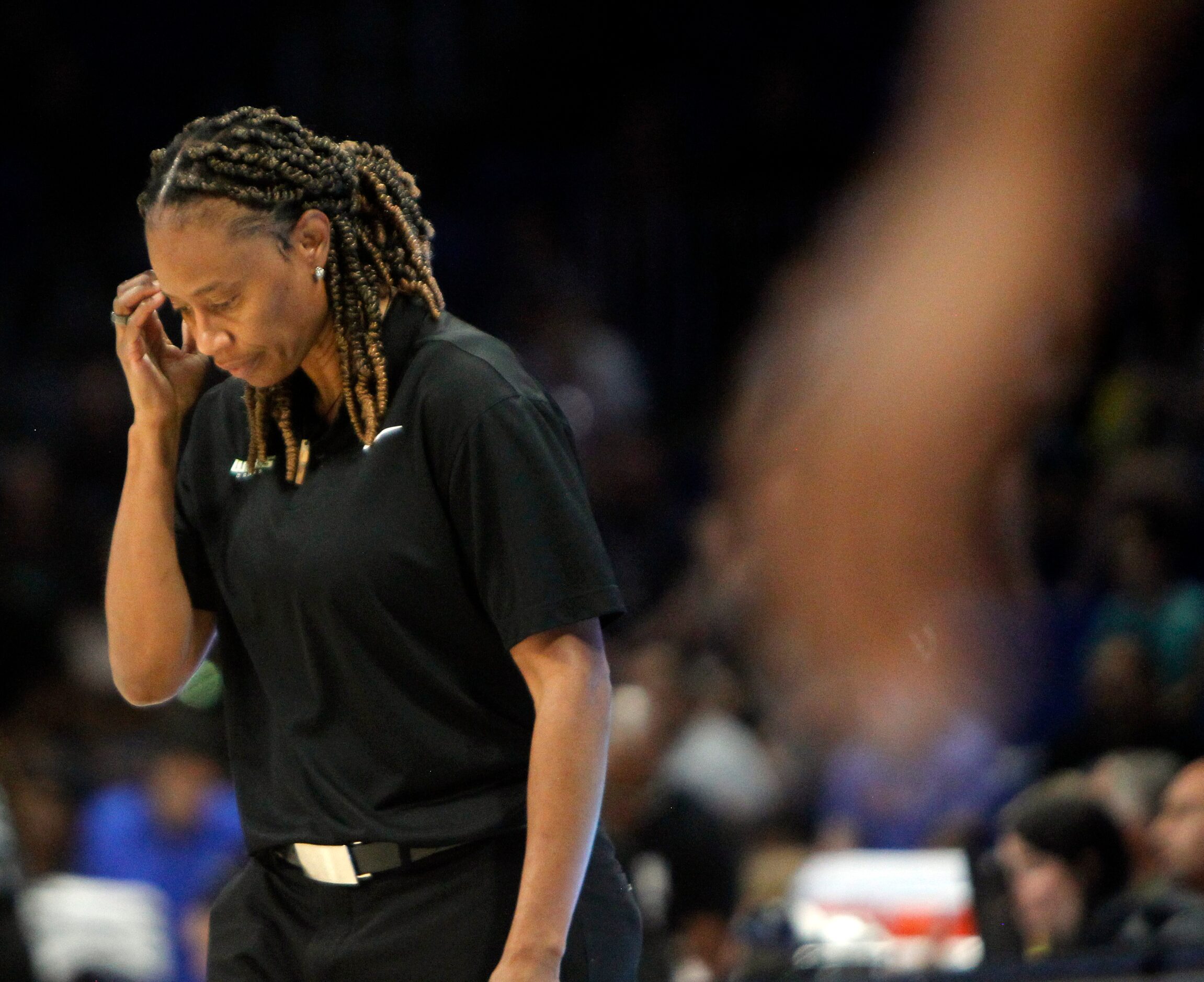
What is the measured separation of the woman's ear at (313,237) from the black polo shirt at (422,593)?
0.11 m

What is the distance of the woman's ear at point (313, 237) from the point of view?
6.13 feet

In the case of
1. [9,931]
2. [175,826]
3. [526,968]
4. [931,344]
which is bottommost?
[175,826]

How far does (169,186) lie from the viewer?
1.86 meters

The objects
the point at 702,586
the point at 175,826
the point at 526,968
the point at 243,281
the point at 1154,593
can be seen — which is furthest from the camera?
the point at 702,586

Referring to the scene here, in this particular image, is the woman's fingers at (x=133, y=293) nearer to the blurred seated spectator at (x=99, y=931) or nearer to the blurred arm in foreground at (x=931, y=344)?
the blurred seated spectator at (x=99, y=931)

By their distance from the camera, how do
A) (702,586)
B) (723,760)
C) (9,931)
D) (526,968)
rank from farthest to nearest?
(702,586) → (723,760) → (9,931) → (526,968)

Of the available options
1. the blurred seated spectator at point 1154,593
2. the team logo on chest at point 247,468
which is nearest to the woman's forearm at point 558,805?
the team logo on chest at point 247,468

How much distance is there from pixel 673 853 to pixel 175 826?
4.89 feet

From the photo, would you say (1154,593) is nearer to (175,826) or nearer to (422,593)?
(175,826)

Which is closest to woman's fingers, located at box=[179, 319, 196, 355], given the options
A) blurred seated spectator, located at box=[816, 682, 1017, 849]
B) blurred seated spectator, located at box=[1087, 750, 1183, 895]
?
blurred seated spectator, located at box=[1087, 750, 1183, 895]

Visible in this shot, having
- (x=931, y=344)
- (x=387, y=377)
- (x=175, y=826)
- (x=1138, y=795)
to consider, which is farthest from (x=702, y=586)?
(x=387, y=377)

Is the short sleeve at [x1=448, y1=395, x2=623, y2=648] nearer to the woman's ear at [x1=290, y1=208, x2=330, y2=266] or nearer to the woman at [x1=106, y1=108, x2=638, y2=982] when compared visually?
the woman at [x1=106, y1=108, x2=638, y2=982]

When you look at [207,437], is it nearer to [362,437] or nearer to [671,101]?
[362,437]

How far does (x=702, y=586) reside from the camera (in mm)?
6434
